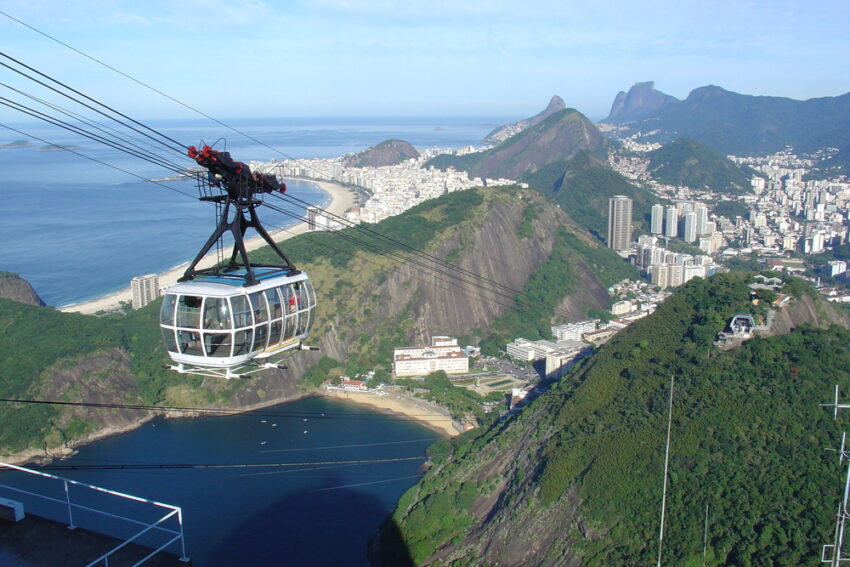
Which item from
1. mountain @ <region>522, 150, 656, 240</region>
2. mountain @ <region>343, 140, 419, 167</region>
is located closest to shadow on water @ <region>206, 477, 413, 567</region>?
mountain @ <region>522, 150, 656, 240</region>

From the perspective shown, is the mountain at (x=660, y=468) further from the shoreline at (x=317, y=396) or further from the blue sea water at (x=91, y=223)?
the blue sea water at (x=91, y=223)

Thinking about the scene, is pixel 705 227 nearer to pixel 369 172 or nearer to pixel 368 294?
pixel 368 294

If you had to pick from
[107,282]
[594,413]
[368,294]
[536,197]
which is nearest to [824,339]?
[594,413]

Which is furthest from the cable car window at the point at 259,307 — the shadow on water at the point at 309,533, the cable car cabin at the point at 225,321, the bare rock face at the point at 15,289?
the bare rock face at the point at 15,289

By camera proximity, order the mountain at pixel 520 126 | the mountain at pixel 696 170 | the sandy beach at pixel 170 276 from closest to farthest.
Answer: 1. the sandy beach at pixel 170 276
2. the mountain at pixel 696 170
3. the mountain at pixel 520 126

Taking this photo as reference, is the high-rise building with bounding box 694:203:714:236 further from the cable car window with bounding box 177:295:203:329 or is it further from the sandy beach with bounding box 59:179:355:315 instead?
the cable car window with bounding box 177:295:203:329
